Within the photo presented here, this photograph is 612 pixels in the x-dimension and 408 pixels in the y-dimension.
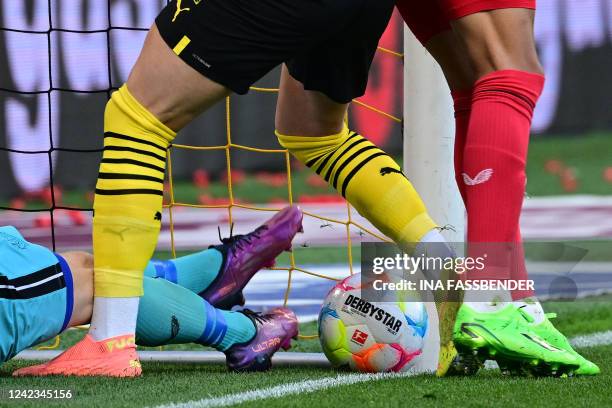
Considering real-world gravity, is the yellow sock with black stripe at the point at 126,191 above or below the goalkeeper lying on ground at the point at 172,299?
above

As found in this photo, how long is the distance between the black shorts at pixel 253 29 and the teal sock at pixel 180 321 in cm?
57

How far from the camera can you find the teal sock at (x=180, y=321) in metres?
2.37

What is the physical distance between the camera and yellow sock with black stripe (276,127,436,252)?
2416 millimetres

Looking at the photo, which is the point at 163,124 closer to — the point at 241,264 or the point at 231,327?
the point at 231,327

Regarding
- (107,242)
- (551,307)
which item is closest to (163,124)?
(107,242)

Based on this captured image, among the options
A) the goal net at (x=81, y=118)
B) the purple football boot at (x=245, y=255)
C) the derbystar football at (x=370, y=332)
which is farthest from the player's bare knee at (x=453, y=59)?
the goal net at (x=81, y=118)

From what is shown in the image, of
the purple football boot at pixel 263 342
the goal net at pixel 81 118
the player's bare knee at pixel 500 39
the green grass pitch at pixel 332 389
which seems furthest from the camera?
the goal net at pixel 81 118

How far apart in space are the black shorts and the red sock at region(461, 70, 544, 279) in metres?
0.26

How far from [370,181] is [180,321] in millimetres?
530

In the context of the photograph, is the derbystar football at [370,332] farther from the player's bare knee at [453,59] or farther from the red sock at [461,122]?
the player's bare knee at [453,59]

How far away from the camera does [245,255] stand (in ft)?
9.20

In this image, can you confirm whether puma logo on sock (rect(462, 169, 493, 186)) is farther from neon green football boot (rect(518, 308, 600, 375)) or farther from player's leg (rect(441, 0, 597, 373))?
neon green football boot (rect(518, 308, 600, 375))

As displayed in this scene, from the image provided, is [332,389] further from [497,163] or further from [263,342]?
[497,163]

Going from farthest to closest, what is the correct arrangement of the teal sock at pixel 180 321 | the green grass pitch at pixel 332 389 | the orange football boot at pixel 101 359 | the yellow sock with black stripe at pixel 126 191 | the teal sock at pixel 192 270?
the teal sock at pixel 192 270 → the teal sock at pixel 180 321 → the orange football boot at pixel 101 359 → the yellow sock with black stripe at pixel 126 191 → the green grass pitch at pixel 332 389
